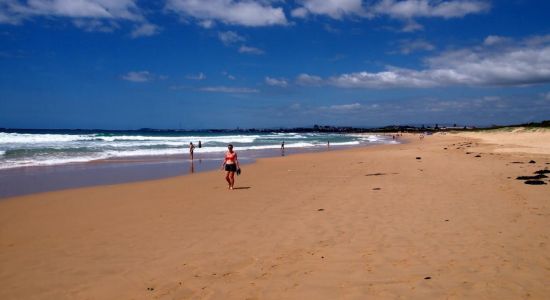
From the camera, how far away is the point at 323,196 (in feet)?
36.7

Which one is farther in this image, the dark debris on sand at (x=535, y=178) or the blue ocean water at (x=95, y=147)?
the blue ocean water at (x=95, y=147)

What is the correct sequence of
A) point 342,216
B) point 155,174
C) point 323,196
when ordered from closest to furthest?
1. point 342,216
2. point 323,196
3. point 155,174

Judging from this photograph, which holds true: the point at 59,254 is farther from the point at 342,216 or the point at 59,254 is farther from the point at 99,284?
the point at 342,216

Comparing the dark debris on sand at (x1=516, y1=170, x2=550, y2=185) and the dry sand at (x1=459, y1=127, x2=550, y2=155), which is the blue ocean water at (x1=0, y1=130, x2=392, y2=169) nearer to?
the dry sand at (x1=459, y1=127, x2=550, y2=155)

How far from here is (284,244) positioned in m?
6.75

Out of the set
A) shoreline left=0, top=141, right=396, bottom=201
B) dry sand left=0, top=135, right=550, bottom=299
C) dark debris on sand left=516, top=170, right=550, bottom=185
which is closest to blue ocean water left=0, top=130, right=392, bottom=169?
shoreline left=0, top=141, right=396, bottom=201

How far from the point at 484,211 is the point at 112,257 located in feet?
23.5

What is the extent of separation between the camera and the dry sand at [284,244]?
16.3ft

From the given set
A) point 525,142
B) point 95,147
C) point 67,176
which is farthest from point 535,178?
point 95,147

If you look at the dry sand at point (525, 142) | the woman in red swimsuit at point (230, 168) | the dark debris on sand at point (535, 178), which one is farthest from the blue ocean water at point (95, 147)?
the dark debris on sand at point (535, 178)

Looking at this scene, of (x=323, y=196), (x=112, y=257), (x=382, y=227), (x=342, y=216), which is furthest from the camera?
(x=323, y=196)

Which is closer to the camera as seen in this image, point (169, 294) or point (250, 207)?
point (169, 294)

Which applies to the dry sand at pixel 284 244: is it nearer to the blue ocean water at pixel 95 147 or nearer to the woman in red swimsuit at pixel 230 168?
the woman in red swimsuit at pixel 230 168

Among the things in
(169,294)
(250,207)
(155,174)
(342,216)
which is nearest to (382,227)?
(342,216)
